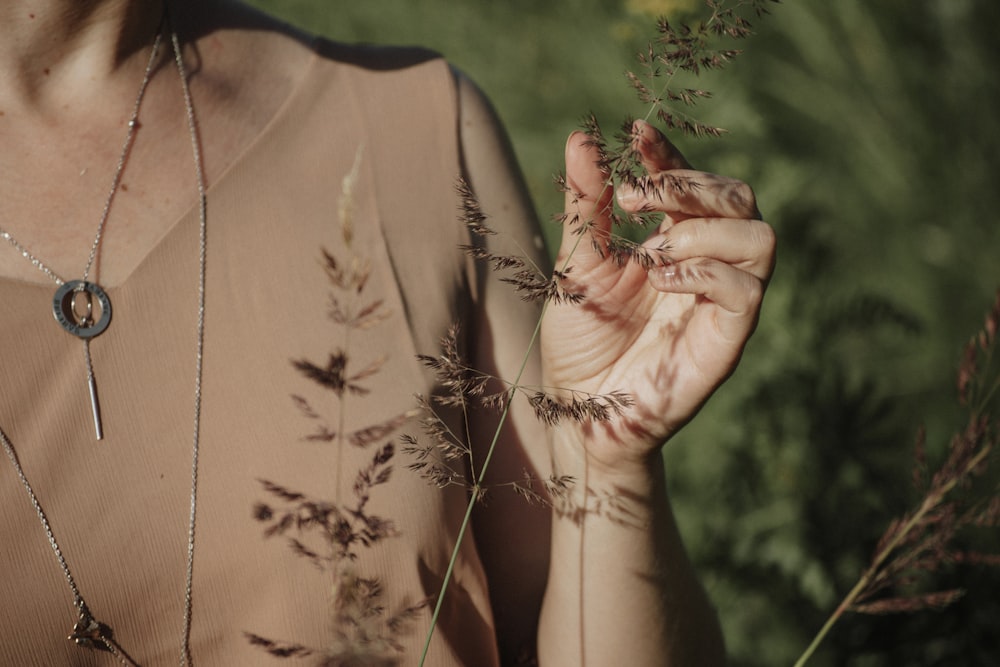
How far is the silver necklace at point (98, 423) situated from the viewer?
1.09m

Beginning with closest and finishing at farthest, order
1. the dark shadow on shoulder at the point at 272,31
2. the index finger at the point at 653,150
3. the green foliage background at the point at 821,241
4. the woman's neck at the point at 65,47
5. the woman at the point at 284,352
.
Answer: the index finger at the point at 653,150
the woman at the point at 284,352
the woman's neck at the point at 65,47
the dark shadow on shoulder at the point at 272,31
the green foliage background at the point at 821,241

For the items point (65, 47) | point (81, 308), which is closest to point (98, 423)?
point (81, 308)

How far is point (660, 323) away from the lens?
3.51 ft

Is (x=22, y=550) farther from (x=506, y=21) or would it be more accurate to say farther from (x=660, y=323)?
(x=506, y=21)

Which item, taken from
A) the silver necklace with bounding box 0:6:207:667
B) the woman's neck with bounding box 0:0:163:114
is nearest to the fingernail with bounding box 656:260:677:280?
the silver necklace with bounding box 0:6:207:667

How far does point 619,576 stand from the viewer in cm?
118

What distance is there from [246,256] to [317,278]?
0.34ft

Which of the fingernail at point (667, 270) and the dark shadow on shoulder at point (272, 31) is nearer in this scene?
the fingernail at point (667, 270)

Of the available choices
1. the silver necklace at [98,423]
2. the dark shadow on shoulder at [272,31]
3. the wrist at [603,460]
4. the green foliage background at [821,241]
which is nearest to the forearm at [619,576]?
the wrist at [603,460]

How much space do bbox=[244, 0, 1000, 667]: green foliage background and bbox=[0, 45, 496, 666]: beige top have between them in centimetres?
102

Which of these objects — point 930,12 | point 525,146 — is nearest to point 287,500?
point 525,146

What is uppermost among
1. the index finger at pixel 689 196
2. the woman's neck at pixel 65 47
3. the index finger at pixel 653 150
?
the woman's neck at pixel 65 47

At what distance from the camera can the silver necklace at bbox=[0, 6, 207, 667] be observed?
3.59 feet

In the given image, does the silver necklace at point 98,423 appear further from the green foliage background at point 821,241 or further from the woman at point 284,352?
the green foliage background at point 821,241
